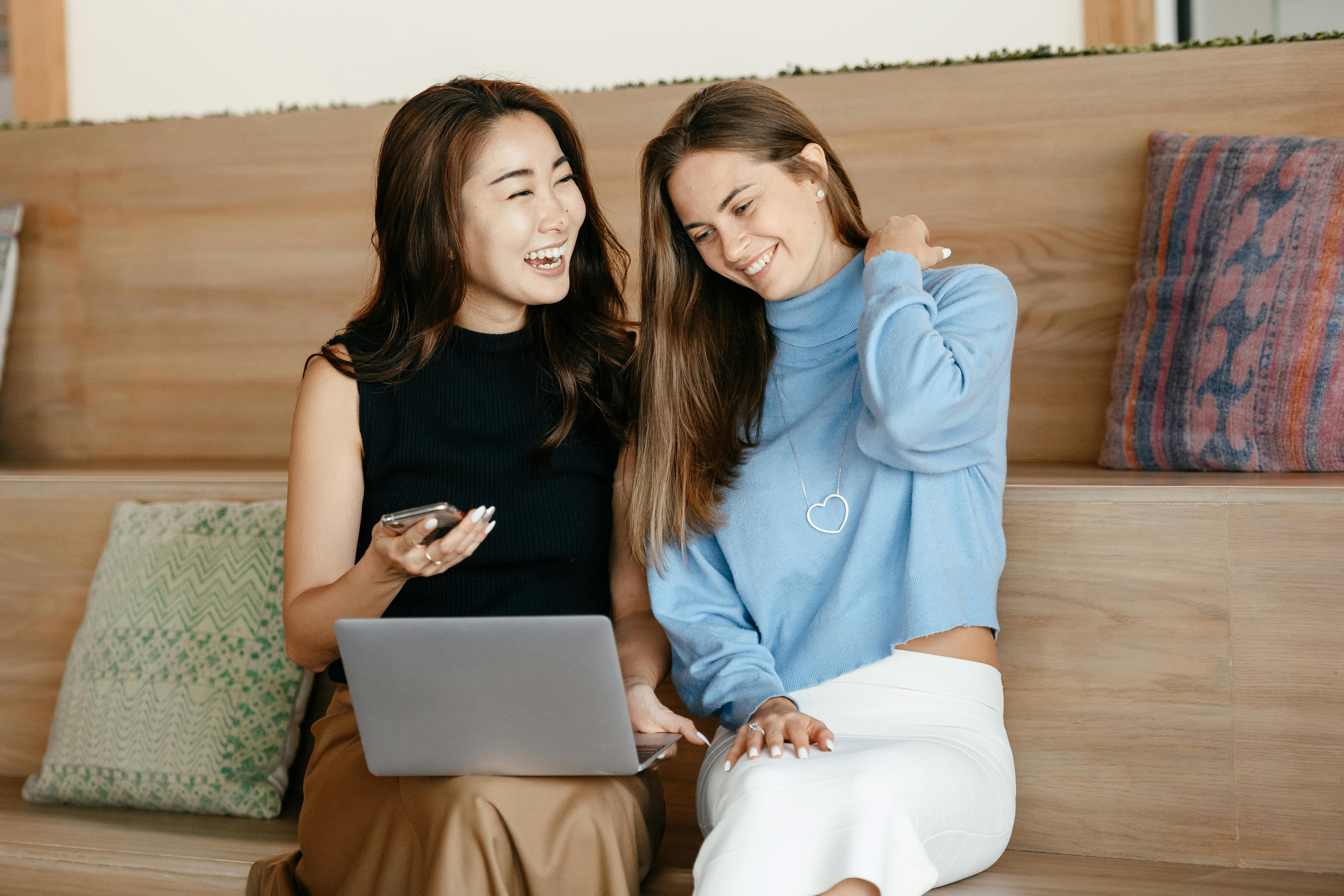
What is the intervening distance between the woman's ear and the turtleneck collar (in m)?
0.11

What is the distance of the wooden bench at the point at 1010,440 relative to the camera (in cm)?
133

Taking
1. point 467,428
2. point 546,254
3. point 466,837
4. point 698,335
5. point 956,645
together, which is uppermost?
point 546,254

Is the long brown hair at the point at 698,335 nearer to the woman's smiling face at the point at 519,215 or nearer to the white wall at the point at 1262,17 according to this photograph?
the woman's smiling face at the point at 519,215

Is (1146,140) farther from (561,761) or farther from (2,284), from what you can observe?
(2,284)

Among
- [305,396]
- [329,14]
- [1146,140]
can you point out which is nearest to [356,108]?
[329,14]

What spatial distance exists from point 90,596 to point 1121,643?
A: 1532mm

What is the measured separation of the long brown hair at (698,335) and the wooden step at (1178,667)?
373 millimetres

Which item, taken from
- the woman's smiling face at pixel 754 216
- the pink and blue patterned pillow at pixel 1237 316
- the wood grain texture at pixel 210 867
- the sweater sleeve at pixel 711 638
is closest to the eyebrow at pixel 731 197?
the woman's smiling face at pixel 754 216

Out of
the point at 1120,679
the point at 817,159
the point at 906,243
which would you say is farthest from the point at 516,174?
the point at 1120,679

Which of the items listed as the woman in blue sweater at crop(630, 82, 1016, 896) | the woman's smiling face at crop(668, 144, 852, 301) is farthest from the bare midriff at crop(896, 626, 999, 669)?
the woman's smiling face at crop(668, 144, 852, 301)

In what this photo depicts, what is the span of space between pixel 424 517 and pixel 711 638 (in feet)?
1.36

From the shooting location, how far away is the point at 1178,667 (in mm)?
1354

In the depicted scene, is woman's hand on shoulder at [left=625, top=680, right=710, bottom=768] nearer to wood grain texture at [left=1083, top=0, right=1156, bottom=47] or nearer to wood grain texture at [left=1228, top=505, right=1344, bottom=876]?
wood grain texture at [left=1228, top=505, right=1344, bottom=876]

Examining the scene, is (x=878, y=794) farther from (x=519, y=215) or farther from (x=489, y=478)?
(x=519, y=215)
